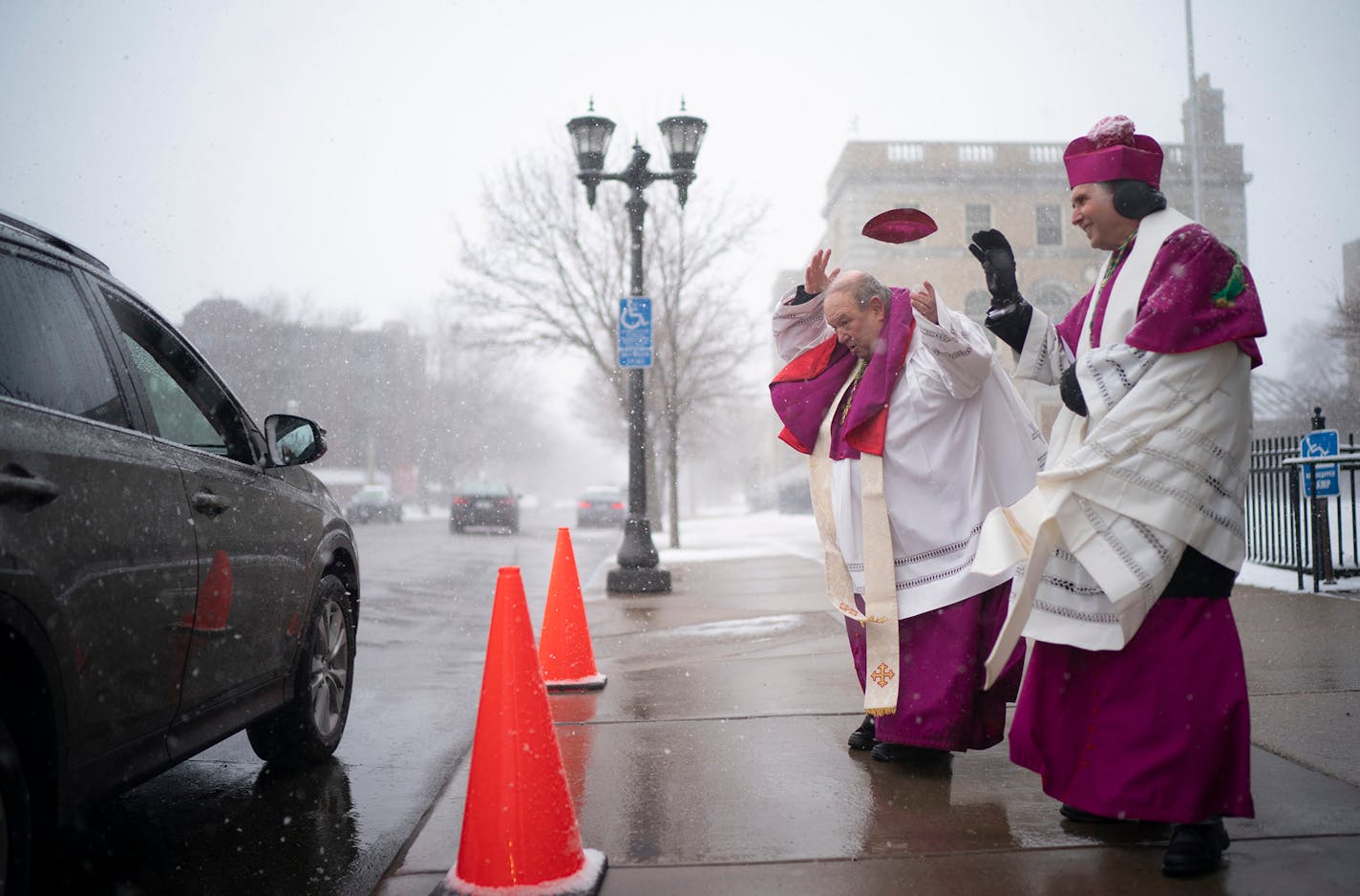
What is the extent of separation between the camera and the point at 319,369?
60312mm

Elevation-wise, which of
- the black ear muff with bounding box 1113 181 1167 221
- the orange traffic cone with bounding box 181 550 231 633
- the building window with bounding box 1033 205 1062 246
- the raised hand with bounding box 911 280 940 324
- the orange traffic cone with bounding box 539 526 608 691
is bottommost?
the orange traffic cone with bounding box 539 526 608 691

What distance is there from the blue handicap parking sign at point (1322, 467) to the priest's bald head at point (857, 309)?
230 inches

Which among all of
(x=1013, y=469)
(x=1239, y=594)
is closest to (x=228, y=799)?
(x=1013, y=469)

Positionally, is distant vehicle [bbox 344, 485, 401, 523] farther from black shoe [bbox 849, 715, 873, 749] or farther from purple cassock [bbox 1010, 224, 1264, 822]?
purple cassock [bbox 1010, 224, 1264, 822]

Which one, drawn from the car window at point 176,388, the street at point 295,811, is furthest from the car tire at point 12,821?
the car window at point 176,388

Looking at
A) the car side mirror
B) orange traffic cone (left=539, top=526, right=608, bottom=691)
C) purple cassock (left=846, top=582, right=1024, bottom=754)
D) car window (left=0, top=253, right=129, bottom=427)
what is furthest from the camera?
orange traffic cone (left=539, top=526, right=608, bottom=691)

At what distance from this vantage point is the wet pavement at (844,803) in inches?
115

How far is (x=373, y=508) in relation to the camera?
4191 cm

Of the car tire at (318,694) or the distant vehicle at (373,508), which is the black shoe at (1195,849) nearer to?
the car tire at (318,694)

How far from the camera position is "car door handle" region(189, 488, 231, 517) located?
3176 millimetres

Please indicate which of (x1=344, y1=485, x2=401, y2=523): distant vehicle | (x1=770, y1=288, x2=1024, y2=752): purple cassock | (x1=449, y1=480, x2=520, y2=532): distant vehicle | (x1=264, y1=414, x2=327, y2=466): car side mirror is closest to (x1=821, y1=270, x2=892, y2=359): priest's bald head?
(x1=770, y1=288, x2=1024, y2=752): purple cassock

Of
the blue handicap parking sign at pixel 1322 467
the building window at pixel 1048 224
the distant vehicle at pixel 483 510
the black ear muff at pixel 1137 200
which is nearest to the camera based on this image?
the black ear muff at pixel 1137 200

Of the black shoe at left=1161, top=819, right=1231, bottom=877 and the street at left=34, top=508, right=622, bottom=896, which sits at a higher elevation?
the black shoe at left=1161, top=819, right=1231, bottom=877

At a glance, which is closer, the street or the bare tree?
the street
